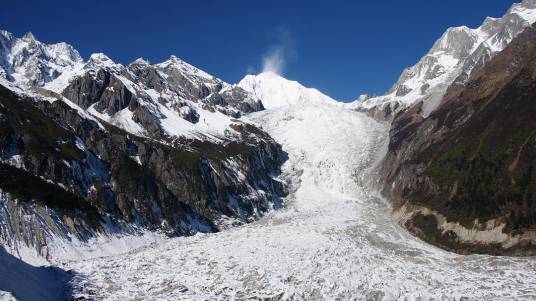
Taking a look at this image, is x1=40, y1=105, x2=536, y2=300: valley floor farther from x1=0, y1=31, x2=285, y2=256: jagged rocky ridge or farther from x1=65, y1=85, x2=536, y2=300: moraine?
x1=0, y1=31, x2=285, y2=256: jagged rocky ridge

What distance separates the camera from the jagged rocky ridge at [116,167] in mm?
71125

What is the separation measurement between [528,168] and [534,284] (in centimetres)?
2848

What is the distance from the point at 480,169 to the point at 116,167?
5864 cm

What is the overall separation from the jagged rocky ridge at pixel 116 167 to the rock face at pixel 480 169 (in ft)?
115

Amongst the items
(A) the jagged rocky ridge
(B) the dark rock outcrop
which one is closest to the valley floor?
(B) the dark rock outcrop

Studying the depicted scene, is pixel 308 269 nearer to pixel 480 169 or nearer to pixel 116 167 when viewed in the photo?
pixel 480 169

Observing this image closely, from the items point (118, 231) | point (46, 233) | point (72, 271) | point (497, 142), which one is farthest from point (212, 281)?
point (497, 142)

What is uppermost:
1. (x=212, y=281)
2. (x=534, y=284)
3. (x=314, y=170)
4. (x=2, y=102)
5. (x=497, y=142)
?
(x=2, y=102)

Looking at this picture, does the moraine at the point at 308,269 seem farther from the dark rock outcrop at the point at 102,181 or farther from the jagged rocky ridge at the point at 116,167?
the jagged rocky ridge at the point at 116,167

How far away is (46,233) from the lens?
66.0 metres

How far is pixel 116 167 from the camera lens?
97125 mm

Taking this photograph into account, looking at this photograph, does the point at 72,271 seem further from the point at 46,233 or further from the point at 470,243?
the point at 470,243

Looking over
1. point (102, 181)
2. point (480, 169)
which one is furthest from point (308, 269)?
point (102, 181)

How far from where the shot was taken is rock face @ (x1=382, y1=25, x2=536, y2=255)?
70.1m
